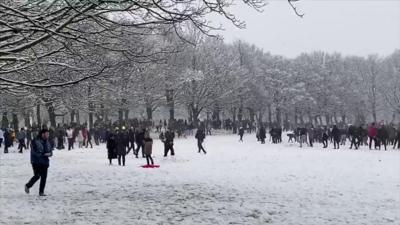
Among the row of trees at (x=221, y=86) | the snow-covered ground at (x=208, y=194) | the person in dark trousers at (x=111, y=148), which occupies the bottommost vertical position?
the snow-covered ground at (x=208, y=194)

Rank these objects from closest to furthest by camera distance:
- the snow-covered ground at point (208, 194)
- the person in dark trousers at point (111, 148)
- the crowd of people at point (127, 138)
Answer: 1. the snow-covered ground at point (208, 194)
2. the crowd of people at point (127, 138)
3. the person in dark trousers at point (111, 148)

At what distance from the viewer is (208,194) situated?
42.9 ft

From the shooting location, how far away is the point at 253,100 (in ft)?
242

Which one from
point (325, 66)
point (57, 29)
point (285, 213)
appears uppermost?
point (325, 66)

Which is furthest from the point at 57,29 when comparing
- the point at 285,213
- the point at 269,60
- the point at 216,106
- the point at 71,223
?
the point at 269,60

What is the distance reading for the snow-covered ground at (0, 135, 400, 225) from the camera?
405 inches

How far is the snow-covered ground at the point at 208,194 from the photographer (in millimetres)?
10297

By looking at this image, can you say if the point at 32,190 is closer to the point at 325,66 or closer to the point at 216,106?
the point at 216,106

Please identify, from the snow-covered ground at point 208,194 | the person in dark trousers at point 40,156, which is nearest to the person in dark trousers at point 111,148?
the snow-covered ground at point 208,194

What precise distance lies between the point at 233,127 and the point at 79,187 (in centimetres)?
4456

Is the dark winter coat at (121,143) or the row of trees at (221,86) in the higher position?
the row of trees at (221,86)

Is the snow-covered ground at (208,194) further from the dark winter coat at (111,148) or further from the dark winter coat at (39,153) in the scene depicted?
the dark winter coat at (39,153)

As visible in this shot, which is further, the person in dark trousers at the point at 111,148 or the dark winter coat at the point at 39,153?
the person in dark trousers at the point at 111,148

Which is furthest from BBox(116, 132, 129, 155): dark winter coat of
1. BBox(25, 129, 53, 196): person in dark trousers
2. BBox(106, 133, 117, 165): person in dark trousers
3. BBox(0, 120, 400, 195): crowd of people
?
BBox(25, 129, 53, 196): person in dark trousers
